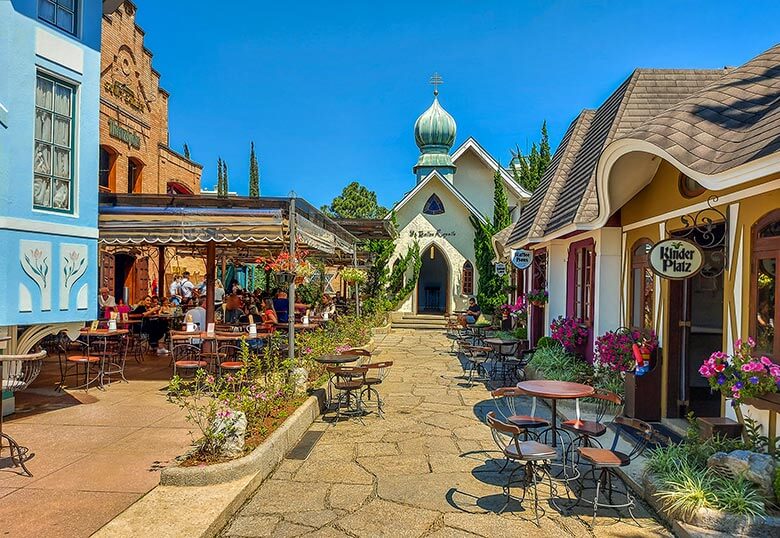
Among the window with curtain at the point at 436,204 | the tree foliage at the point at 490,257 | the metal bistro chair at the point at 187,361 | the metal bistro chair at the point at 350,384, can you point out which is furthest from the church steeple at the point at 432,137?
the metal bistro chair at the point at 350,384

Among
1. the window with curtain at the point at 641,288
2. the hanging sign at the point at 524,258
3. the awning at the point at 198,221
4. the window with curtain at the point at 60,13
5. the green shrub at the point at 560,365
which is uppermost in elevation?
the window with curtain at the point at 60,13

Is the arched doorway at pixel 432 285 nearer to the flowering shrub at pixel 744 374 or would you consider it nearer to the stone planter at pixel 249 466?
the stone planter at pixel 249 466

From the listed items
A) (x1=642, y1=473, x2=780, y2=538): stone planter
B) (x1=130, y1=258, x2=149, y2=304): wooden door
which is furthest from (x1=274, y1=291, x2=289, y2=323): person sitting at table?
(x1=642, y1=473, x2=780, y2=538): stone planter

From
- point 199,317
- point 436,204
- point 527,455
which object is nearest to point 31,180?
point 199,317

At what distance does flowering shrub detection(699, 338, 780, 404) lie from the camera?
4.45 metres

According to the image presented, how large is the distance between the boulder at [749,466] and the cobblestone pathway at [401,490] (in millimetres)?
748

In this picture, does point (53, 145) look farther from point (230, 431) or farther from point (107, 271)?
point (107, 271)

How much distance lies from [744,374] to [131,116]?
17.5 m

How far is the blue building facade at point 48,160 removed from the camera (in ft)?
21.5

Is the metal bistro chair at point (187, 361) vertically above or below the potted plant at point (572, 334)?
below

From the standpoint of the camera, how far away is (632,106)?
399 inches

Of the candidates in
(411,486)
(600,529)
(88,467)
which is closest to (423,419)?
(411,486)

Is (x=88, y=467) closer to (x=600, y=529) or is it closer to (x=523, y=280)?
(x=600, y=529)

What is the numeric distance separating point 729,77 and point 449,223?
56.2ft
